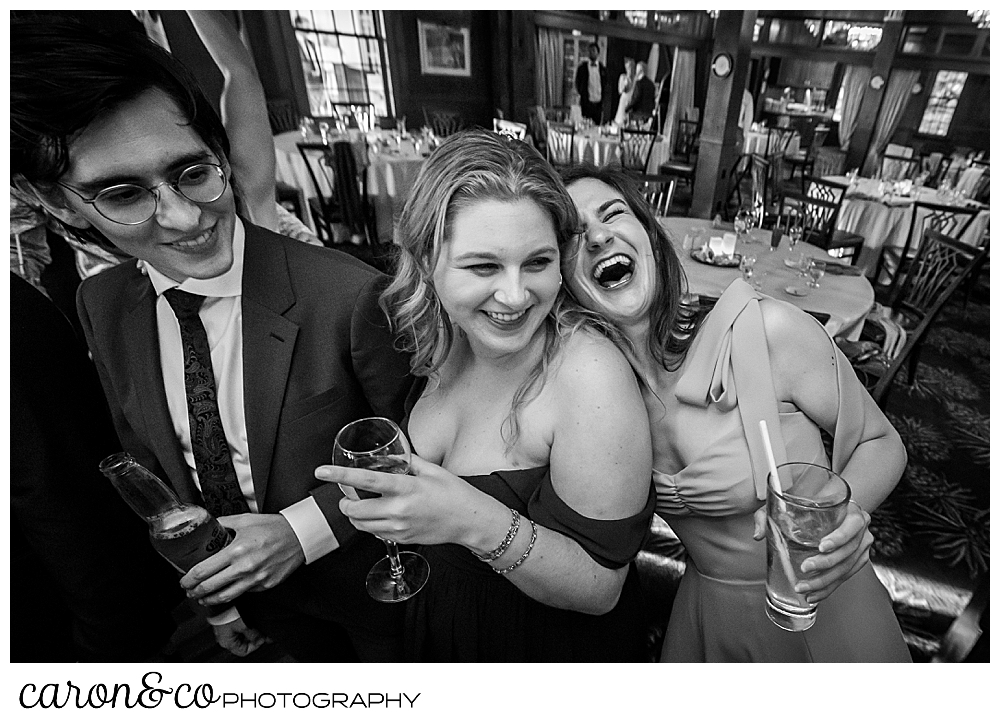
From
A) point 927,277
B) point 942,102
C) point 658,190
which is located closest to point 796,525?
point 658,190

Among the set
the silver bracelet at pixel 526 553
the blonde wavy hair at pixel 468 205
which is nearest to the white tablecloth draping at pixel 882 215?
the blonde wavy hair at pixel 468 205

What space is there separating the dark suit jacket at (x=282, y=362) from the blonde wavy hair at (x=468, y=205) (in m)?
0.10

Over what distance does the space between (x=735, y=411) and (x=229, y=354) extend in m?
1.03

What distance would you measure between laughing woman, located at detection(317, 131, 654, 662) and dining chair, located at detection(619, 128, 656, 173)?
1.08 ft

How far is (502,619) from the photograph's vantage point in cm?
103

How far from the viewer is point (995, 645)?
0.88m

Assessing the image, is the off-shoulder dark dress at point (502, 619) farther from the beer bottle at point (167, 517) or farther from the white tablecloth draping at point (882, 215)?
the white tablecloth draping at point (882, 215)

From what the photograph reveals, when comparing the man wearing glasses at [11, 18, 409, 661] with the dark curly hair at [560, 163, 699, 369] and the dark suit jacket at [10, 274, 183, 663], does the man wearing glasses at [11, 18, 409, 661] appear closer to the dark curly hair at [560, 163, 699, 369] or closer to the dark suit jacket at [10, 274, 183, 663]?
the dark suit jacket at [10, 274, 183, 663]

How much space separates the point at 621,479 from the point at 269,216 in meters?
0.93

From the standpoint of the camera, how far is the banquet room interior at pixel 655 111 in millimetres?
942

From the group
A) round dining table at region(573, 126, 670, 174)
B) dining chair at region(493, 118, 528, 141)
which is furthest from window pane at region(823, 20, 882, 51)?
dining chair at region(493, 118, 528, 141)

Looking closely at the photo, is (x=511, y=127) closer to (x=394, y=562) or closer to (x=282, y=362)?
(x=282, y=362)
